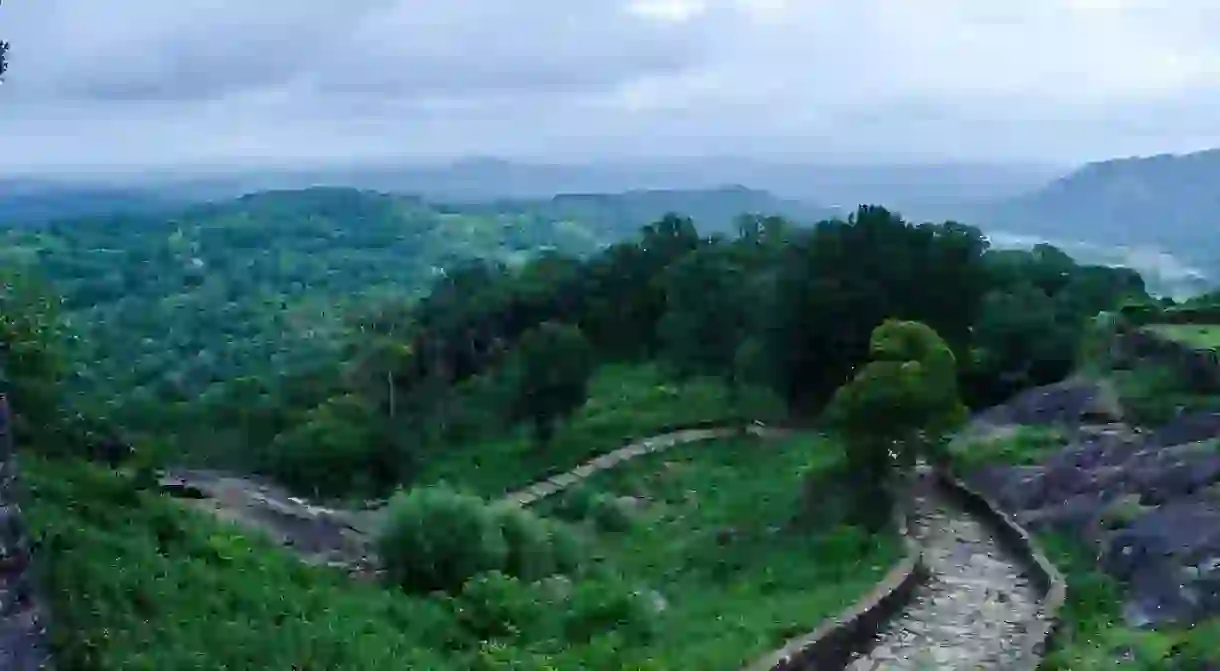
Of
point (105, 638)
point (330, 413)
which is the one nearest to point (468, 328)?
point (330, 413)

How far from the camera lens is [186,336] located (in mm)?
→ 74500

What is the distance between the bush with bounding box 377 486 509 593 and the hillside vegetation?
0.03m

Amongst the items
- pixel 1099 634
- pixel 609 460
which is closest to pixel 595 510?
pixel 609 460

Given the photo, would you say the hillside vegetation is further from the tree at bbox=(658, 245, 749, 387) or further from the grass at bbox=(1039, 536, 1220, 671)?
the grass at bbox=(1039, 536, 1220, 671)

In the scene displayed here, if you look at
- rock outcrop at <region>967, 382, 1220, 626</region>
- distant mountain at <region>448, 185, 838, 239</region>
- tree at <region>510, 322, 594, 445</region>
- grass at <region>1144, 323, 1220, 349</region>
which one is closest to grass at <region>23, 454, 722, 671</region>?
rock outcrop at <region>967, 382, 1220, 626</region>

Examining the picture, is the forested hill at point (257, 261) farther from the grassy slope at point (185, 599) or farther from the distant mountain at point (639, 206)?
the grassy slope at point (185, 599)

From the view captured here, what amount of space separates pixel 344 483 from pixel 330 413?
3265 mm

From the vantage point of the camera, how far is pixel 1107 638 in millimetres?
11039

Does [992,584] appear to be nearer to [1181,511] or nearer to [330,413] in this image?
[1181,511]

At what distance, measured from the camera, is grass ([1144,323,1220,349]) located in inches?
759

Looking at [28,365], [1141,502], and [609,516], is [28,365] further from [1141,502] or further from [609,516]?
[1141,502]

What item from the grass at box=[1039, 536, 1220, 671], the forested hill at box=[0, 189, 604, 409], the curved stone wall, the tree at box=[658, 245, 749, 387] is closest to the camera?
the grass at box=[1039, 536, 1220, 671]

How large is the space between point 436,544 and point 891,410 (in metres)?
6.85

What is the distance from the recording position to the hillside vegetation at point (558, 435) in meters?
9.64
